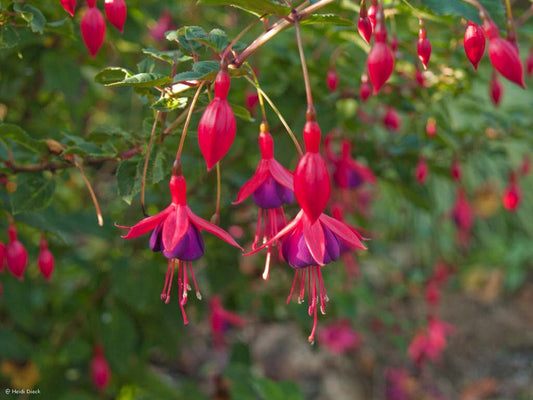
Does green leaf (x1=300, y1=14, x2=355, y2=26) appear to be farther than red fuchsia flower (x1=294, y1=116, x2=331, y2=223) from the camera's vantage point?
Yes

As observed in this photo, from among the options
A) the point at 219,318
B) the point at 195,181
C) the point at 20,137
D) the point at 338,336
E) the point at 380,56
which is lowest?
the point at 338,336

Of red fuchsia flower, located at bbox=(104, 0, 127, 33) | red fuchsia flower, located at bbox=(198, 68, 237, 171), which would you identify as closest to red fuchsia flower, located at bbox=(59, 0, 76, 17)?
red fuchsia flower, located at bbox=(104, 0, 127, 33)

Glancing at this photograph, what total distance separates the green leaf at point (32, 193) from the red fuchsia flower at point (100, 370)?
0.85 metres

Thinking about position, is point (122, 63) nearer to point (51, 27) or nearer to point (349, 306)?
point (51, 27)

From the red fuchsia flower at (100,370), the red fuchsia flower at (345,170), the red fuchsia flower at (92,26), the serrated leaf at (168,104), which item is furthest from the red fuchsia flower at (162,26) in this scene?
the serrated leaf at (168,104)

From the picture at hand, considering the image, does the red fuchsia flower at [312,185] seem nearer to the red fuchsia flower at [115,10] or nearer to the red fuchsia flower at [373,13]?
the red fuchsia flower at [373,13]

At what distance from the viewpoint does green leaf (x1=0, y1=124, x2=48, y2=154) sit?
814mm

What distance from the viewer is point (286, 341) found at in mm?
2791

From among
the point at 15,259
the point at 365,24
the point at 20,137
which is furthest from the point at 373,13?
the point at 15,259

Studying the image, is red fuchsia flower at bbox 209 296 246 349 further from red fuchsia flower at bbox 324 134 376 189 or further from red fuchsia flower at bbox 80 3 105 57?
red fuchsia flower at bbox 80 3 105 57

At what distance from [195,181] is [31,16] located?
30.2 inches

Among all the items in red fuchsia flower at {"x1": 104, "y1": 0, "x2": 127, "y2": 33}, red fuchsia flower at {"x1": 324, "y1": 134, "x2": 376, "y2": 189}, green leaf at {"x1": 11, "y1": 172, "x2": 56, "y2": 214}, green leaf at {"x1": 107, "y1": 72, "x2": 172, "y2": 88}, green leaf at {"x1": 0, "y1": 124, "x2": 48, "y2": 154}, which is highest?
red fuchsia flower at {"x1": 104, "y1": 0, "x2": 127, "y2": 33}

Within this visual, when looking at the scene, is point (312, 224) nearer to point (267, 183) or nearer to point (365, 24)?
point (267, 183)

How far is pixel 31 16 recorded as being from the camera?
0.79 meters
